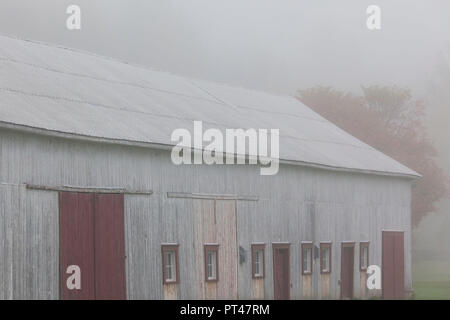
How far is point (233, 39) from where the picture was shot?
557 feet

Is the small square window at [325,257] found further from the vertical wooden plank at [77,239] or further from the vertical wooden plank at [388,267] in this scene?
the vertical wooden plank at [77,239]

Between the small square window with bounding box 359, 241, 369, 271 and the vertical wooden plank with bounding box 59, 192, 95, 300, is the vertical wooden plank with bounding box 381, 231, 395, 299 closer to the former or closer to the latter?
the small square window with bounding box 359, 241, 369, 271

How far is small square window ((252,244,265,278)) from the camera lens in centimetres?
3334

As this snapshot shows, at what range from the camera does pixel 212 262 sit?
31.1 m

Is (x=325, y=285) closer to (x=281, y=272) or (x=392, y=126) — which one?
(x=281, y=272)

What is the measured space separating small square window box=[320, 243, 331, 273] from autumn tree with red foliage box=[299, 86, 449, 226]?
3232 centimetres

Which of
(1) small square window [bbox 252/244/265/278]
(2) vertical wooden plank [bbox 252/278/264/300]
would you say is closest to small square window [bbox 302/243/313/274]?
(1) small square window [bbox 252/244/265/278]

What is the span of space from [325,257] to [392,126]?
136 ft

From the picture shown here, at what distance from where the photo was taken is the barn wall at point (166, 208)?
23609mm

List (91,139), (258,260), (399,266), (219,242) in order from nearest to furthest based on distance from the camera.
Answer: (91,139)
(219,242)
(258,260)
(399,266)

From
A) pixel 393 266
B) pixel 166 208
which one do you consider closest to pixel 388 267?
pixel 393 266

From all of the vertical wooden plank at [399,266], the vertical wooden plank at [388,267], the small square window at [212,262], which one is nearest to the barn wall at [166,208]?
the vertical wooden plank at [388,267]

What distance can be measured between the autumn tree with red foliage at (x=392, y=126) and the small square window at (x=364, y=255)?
96.5 ft
